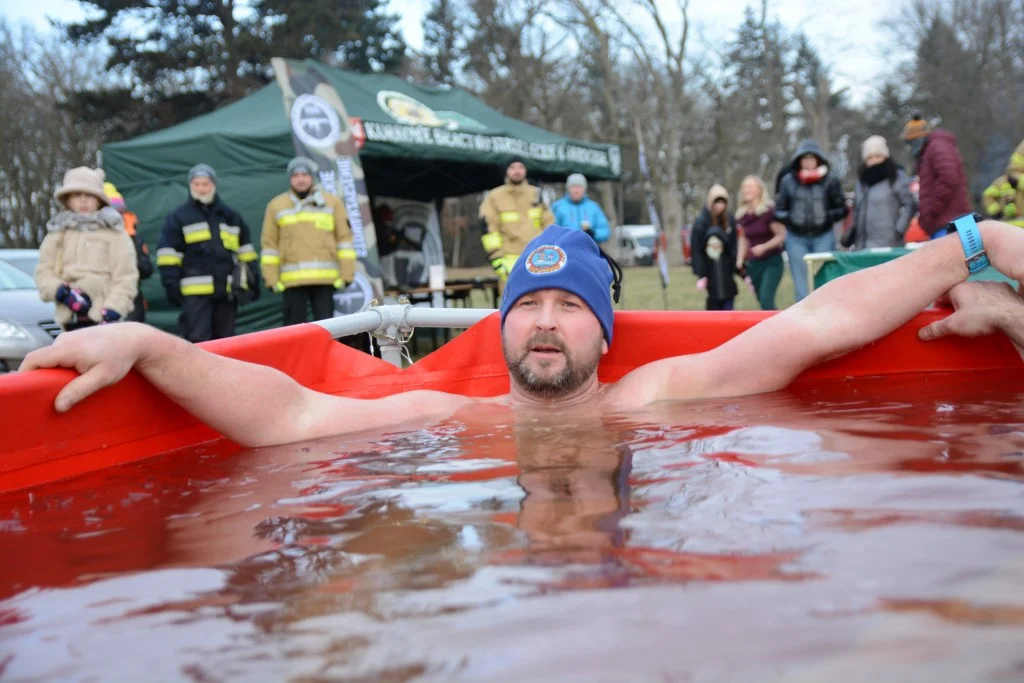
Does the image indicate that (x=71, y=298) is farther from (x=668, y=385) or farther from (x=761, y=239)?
(x=761, y=239)

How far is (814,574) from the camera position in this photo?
4.18ft

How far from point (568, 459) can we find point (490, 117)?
10.4 m

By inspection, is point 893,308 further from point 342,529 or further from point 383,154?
point 383,154

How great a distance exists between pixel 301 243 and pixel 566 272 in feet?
15.9

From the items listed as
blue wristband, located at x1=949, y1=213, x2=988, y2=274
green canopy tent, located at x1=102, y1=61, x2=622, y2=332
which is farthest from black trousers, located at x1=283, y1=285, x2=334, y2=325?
blue wristband, located at x1=949, y1=213, x2=988, y2=274

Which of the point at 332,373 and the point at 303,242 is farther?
the point at 303,242

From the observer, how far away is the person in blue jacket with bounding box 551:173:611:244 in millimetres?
9422

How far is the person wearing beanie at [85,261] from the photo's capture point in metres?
5.81

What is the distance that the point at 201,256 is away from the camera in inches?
277

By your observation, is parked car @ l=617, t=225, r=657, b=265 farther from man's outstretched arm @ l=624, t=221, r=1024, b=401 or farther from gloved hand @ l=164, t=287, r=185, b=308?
man's outstretched arm @ l=624, t=221, r=1024, b=401

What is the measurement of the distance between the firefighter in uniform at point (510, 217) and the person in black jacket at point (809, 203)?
8.10 ft

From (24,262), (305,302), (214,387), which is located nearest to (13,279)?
(24,262)

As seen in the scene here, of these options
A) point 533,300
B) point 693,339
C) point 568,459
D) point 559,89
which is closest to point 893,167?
point 693,339

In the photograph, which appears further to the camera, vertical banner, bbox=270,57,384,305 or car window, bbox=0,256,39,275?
vertical banner, bbox=270,57,384,305
